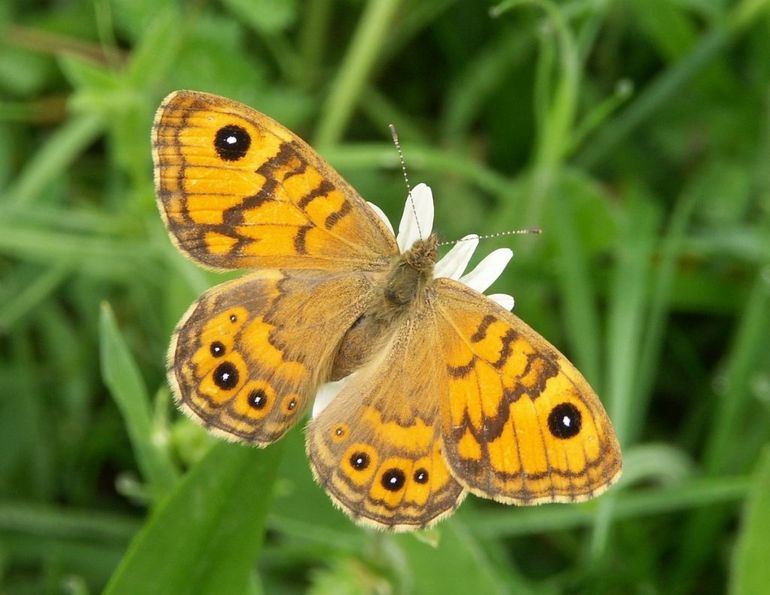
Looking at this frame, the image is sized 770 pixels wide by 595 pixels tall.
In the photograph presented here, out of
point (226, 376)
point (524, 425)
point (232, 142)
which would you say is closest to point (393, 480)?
point (524, 425)

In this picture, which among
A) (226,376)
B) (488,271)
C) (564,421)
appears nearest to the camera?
(564,421)

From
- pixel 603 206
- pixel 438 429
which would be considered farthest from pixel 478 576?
pixel 603 206

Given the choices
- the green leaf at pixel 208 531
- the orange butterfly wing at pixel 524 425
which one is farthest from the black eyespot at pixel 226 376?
the orange butterfly wing at pixel 524 425

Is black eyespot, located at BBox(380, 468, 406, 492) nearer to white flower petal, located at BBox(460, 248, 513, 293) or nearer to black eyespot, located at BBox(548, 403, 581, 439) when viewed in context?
black eyespot, located at BBox(548, 403, 581, 439)

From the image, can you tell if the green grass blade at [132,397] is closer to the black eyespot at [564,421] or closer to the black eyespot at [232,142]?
the black eyespot at [232,142]

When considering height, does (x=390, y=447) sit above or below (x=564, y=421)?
below

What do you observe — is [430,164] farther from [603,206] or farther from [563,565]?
[563,565]

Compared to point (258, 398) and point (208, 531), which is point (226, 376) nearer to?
point (258, 398)
